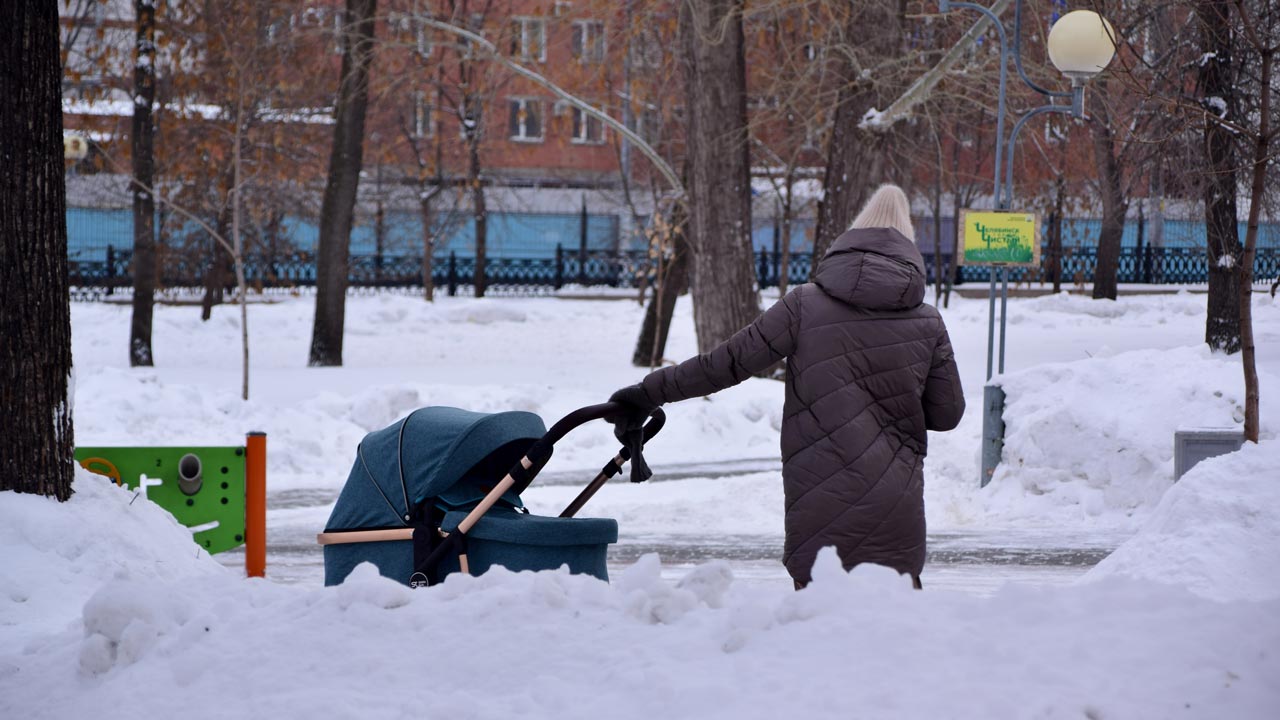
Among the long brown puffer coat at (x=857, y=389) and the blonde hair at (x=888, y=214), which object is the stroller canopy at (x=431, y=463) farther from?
the blonde hair at (x=888, y=214)

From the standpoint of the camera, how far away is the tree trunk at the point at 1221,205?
1379 cm

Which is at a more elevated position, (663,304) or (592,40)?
(592,40)

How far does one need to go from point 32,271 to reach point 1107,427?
8.21 m

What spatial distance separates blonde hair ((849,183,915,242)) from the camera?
457 cm

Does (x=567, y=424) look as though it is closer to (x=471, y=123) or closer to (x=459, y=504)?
(x=459, y=504)

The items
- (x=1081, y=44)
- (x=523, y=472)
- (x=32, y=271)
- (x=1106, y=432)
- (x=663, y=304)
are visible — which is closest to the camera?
(x=523, y=472)

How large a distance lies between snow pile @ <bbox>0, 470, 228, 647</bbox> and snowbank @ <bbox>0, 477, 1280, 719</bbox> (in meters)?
0.96

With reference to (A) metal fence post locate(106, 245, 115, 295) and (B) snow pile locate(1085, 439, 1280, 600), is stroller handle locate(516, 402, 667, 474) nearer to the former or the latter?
(B) snow pile locate(1085, 439, 1280, 600)

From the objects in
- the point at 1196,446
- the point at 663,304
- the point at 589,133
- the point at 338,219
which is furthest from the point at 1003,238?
the point at 589,133

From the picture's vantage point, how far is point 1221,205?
15.2 metres

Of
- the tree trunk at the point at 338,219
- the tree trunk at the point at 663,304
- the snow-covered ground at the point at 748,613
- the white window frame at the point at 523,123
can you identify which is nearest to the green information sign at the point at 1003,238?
the snow-covered ground at the point at 748,613

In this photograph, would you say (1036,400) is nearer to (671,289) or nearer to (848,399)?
(848,399)

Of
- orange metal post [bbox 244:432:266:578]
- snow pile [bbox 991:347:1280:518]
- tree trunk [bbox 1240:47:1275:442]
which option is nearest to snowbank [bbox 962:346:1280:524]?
snow pile [bbox 991:347:1280:518]

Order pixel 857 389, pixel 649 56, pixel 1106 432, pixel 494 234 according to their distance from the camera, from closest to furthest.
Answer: pixel 857 389
pixel 1106 432
pixel 649 56
pixel 494 234
